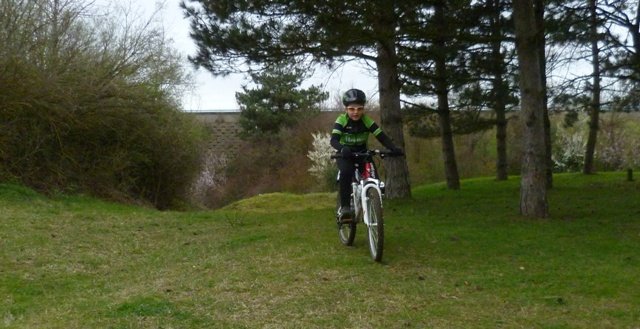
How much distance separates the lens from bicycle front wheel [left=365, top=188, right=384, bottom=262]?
7.34 metres

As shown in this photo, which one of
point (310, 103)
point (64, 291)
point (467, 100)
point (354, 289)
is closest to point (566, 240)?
point (354, 289)

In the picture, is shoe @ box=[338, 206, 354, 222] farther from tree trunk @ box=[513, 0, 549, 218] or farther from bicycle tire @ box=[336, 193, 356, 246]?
tree trunk @ box=[513, 0, 549, 218]

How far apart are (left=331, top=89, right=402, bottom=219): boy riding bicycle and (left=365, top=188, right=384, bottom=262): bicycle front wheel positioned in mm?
518

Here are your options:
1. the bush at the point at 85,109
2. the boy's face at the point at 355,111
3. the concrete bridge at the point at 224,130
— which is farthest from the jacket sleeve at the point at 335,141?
the concrete bridge at the point at 224,130

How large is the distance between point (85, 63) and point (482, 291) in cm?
1423

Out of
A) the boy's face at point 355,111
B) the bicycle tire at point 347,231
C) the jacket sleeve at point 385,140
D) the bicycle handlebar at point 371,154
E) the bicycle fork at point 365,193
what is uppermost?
the boy's face at point 355,111

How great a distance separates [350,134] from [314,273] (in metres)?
1.78

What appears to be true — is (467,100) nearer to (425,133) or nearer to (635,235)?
(425,133)

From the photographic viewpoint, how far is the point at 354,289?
637 centimetres

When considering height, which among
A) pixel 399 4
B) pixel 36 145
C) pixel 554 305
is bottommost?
pixel 554 305

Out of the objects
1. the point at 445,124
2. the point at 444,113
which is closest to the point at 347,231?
the point at 444,113

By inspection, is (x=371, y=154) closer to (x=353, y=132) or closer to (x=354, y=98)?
(x=353, y=132)

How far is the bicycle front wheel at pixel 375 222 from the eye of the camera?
7.34 m

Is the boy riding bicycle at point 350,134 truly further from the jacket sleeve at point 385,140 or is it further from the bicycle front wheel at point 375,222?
the bicycle front wheel at point 375,222
